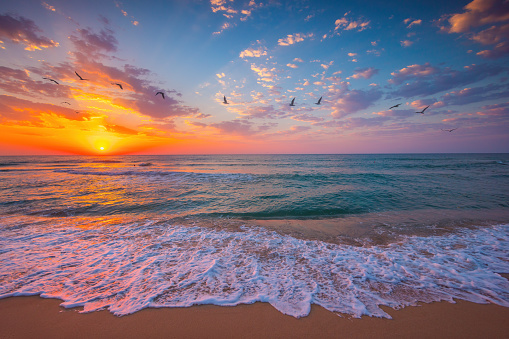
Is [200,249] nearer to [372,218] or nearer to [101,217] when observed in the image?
[101,217]

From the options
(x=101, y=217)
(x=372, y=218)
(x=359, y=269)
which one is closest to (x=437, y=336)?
(x=359, y=269)

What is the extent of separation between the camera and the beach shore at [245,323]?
2.91 metres

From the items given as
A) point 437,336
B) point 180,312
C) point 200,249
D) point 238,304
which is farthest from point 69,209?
point 437,336

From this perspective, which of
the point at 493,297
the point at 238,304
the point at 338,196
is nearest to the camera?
the point at 238,304

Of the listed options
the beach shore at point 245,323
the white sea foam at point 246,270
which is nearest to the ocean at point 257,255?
the white sea foam at point 246,270

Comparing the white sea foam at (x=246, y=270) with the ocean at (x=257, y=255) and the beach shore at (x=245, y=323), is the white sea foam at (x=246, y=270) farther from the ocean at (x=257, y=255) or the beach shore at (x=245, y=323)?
the beach shore at (x=245, y=323)

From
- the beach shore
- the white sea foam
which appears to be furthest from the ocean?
the beach shore

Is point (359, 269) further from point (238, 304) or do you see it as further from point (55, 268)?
point (55, 268)

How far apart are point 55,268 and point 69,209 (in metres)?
7.29

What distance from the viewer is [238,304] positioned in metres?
3.53

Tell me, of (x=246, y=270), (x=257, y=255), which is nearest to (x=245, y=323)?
(x=246, y=270)

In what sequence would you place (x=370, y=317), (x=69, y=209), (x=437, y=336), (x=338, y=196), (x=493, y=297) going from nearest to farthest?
(x=437, y=336) < (x=370, y=317) < (x=493, y=297) < (x=69, y=209) < (x=338, y=196)

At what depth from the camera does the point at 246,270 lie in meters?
4.66

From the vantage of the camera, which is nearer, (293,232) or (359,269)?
(359,269)
